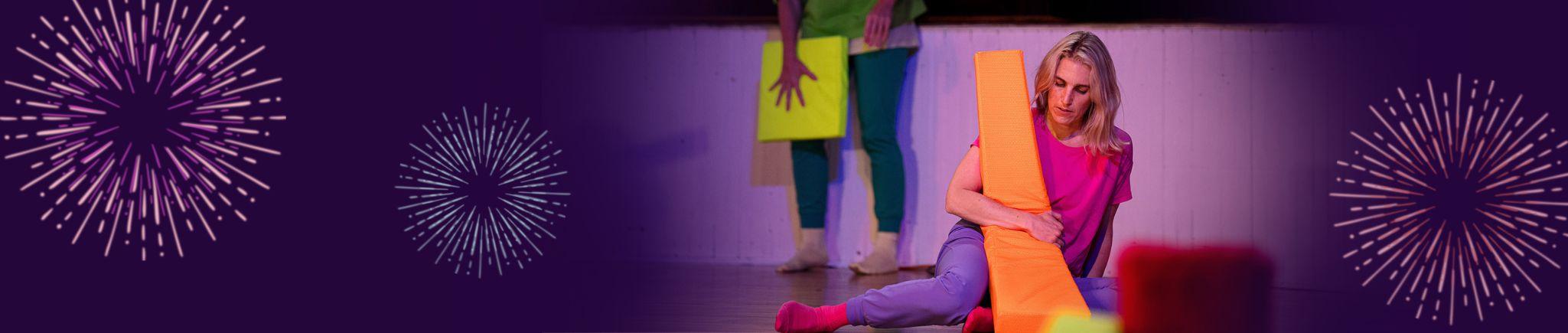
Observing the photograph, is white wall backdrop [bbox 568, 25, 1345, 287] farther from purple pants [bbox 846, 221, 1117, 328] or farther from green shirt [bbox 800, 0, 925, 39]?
purple pants [bbox 846, 221, 1117, 328]

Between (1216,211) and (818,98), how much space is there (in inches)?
47.0

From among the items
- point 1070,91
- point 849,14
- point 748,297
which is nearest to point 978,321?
point 1070,91

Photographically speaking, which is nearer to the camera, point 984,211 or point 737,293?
point 984,211

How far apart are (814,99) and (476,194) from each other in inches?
38.1

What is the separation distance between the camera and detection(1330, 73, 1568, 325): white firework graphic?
2721 millimetres

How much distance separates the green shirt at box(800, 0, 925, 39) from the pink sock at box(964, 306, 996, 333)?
5.19ft

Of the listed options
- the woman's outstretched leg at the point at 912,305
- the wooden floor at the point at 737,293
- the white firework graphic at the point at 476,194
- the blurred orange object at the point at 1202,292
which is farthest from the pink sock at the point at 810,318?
the white firework graphic at the point at 476,194

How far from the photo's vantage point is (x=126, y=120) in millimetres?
2350

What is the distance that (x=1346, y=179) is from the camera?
10.8 feet

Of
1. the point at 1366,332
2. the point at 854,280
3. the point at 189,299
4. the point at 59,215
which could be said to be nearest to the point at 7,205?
the point at 59,215

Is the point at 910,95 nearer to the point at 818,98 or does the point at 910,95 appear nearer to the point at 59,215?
the point at 818,98

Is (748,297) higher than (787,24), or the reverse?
(787,24)

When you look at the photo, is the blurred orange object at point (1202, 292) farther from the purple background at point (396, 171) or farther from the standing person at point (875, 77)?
the standing person at point (875, 77)

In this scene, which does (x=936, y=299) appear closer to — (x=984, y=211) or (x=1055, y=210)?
(x=984, y=211)
